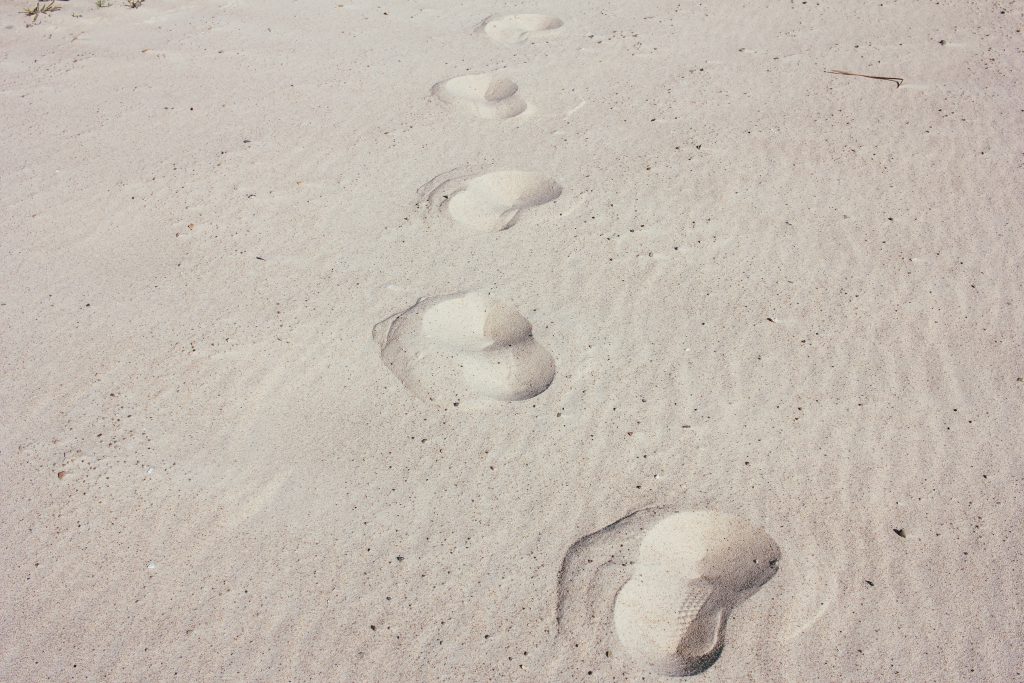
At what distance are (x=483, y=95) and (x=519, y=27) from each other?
0.91 m

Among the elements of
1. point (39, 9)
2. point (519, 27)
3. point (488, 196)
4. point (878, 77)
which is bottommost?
point (878, 77)

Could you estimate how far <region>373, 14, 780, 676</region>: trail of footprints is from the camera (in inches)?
95.5

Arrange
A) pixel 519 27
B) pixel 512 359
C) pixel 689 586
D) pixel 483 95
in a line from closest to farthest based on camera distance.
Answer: pixel 689 586
pixel 512 359
pixel 483 95
pixel 519 27

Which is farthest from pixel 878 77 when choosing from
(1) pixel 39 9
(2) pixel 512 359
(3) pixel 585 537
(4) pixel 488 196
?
(1) pixel 39 9

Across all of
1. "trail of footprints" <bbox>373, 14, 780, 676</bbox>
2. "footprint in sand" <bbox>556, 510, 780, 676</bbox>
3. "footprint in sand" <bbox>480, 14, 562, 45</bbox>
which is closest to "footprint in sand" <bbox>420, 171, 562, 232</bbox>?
"trail of footprints" <bbox>373, 14, 780, 676</bbox>

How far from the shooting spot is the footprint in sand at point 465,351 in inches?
122

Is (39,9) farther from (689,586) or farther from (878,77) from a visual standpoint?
(689,586)

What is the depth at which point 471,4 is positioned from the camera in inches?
226

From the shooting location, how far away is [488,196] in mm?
4055

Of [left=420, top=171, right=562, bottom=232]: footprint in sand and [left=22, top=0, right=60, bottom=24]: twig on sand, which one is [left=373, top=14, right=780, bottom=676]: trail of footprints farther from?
[left=22, top=0, right=60, bottom=24]: twig on sand

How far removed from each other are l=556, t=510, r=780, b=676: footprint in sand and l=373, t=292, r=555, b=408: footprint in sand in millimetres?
671

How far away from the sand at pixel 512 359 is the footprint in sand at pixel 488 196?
14 mm

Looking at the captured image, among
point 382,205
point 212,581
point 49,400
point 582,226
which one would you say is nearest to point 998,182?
point 582,226

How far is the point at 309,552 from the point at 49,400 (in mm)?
1125
